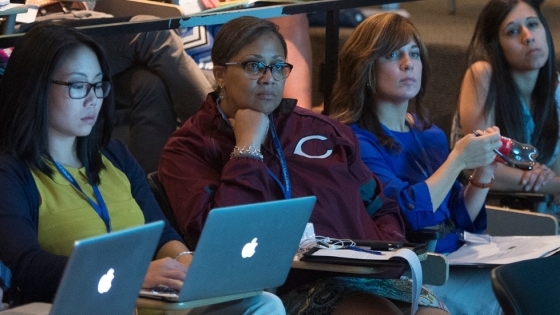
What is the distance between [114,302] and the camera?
174 centimetres

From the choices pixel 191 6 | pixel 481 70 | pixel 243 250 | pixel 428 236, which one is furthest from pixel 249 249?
pixel 191 6

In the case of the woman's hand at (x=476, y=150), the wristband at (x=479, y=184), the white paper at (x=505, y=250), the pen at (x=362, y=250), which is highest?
the woman's hand at (x=476, y=150)

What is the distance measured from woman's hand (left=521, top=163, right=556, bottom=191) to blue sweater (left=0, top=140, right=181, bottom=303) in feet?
6.41

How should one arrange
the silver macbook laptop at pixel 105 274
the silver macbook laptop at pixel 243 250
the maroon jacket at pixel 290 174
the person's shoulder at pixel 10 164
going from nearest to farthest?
the silver macbook laptop at pixel 105 274, the silver macbook laptop at pixel 243 250, the person's shoulder at pixel 10 164, the maroon jacket at pixel 290 174

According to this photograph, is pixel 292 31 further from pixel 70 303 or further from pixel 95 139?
pixel 70 303

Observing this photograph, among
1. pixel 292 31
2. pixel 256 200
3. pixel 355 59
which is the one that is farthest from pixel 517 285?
pixel 292 31

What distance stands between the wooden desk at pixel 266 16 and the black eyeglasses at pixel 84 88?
0.33m

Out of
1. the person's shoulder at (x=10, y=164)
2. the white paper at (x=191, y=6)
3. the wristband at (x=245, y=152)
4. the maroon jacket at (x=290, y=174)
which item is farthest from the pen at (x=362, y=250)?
the white paper at (x=191, y=6)

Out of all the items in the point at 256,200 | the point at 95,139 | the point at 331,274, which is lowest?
the point at 331,274

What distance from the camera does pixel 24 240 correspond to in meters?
2.03

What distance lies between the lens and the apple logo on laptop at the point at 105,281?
167 cm

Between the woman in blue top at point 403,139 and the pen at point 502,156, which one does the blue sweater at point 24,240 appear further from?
the pen at point 502,156

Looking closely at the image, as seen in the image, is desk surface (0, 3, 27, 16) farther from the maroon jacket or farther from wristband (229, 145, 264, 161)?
wristband (229, 145, 264, 161)

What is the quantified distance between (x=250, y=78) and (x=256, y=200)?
1.26 feet
